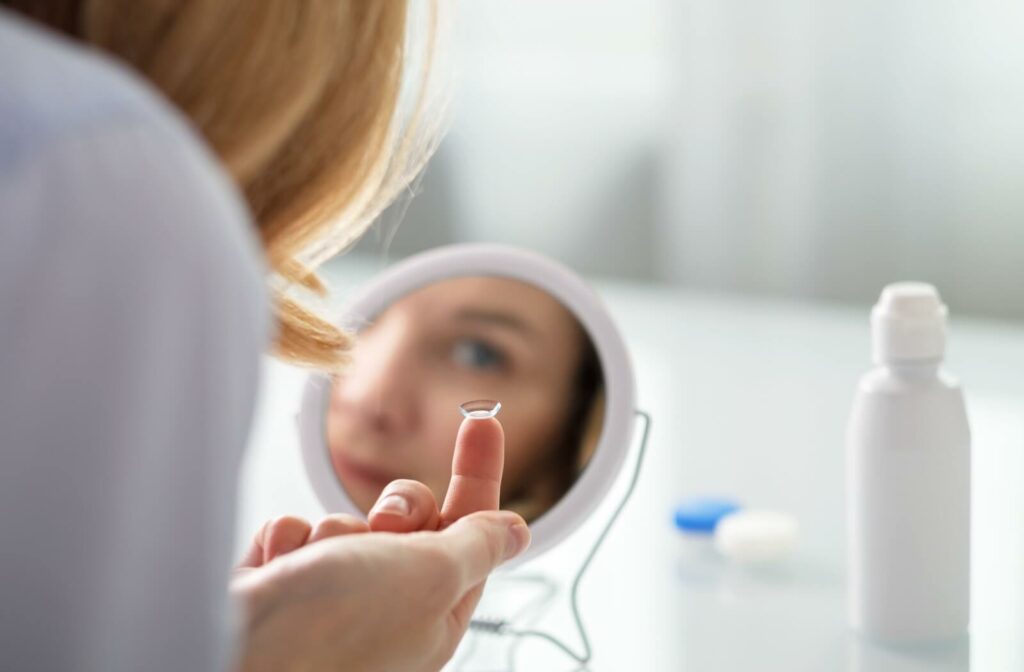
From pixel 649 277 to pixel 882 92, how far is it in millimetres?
591

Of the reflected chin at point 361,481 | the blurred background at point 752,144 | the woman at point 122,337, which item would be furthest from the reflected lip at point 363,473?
the blurred background at point 752,144

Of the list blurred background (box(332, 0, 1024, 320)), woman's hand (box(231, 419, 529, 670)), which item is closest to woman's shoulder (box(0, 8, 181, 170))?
woman's hand (box(231, 419, 529, 670))

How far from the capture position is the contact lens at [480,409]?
2.12 feet

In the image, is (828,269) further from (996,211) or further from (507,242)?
(507,242)

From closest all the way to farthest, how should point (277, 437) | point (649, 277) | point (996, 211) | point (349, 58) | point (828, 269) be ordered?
1. point (349, 58)
2. point (277, 437)
3. point (996, 211)
4. point (828, 269)
5. point (649, 277)

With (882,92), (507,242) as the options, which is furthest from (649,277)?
(882,92)

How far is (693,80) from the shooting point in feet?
7.15

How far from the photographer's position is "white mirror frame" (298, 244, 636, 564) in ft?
2.44

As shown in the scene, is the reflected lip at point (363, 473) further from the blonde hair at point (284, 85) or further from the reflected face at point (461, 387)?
the blonde hair at point (284, 85)

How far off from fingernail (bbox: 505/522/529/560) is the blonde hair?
15 cm

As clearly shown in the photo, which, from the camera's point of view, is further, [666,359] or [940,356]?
[666,359]

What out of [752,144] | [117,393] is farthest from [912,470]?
[752,144]

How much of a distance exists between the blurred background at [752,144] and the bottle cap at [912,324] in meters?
1.31

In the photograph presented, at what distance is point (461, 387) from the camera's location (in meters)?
0.76
